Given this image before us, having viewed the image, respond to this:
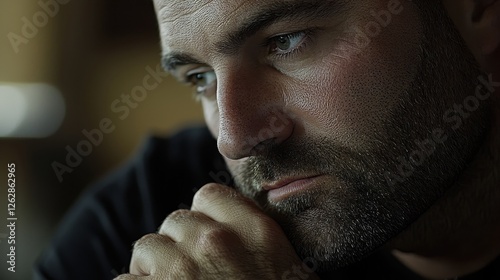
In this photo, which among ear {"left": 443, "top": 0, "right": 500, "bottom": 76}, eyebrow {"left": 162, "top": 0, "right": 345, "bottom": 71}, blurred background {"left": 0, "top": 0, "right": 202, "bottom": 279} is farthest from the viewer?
blurred background {"left": 0, "top": 0, "right": 202, "bottom": 279}

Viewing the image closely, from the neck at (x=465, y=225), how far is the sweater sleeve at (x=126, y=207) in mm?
439

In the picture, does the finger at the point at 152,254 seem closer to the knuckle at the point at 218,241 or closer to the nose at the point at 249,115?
the knuckle at the point at 218,241

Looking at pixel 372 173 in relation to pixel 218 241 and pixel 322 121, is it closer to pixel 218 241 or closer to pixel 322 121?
pixel 322 121

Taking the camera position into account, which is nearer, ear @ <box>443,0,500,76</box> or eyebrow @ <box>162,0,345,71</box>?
eyebrow @ <box>162,0,345,71</box>

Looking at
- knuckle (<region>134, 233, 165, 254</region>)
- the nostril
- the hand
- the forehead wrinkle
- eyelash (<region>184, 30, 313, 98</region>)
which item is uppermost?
the forehead wrinkle

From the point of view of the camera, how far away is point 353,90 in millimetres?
872

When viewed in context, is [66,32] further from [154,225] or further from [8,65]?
[154,225]

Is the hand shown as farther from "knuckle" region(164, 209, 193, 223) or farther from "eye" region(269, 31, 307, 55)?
"eye" region(269, 31, 307, 55)

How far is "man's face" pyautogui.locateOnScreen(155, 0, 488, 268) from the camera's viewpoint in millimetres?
866

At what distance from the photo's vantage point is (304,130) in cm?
88

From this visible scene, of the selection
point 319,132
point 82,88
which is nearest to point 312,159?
point 319,132

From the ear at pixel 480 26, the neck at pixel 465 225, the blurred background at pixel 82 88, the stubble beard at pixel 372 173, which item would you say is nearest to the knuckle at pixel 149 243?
the stubble beard at pixel 372 173

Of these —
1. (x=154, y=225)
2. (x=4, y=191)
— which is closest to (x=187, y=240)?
(x=154, y=225)

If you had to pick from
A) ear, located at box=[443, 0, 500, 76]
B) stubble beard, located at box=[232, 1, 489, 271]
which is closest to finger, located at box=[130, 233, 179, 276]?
stubble beard, located at box=[232, 1, 489, 271]
